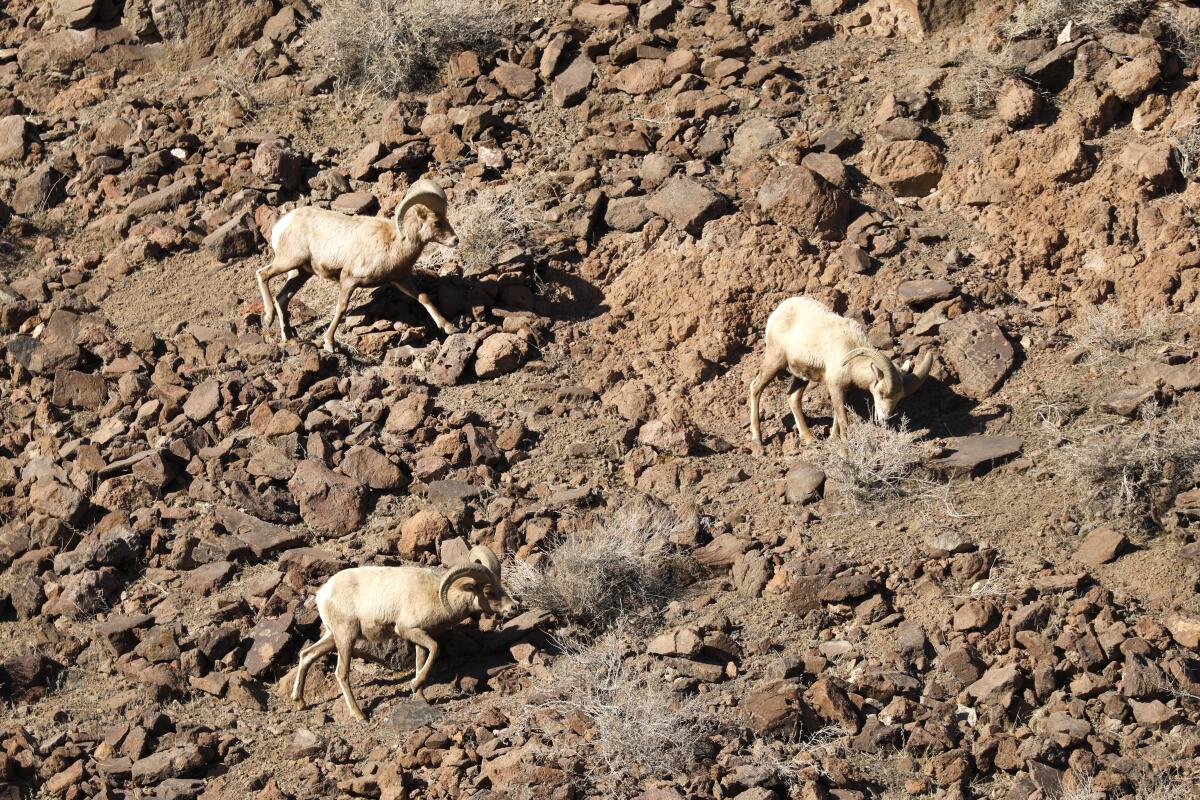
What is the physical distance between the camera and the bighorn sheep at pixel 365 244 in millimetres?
11469

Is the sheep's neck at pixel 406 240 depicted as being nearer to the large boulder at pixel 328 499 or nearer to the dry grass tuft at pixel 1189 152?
the large boulder at pixel 328 499

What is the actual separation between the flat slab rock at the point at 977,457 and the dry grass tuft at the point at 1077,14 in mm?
4938

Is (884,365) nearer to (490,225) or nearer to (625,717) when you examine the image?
(625,717)

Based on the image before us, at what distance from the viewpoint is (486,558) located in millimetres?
8797

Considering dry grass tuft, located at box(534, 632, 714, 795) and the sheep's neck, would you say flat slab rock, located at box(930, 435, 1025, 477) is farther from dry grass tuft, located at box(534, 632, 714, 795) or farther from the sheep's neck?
the sheep's neck

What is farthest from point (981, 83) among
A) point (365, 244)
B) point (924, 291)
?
point (365, 244)

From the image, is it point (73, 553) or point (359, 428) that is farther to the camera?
point (359, 428)

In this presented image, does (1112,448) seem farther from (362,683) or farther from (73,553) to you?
(73,553)

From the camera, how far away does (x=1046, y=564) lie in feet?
29.4

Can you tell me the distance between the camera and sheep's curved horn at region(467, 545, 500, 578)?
876 centimetres

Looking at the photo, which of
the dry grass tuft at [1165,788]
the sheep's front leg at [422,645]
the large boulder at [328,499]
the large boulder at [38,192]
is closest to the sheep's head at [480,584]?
the sheep's front leg at [422,645]

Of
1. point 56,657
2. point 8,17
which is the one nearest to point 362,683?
point 56,657

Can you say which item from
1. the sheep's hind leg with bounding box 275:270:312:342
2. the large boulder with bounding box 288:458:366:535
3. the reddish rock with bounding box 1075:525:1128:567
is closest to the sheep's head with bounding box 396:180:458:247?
the sheep's hind leg with bounding box 275:270:312:342

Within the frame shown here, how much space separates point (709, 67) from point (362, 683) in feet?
24.2
